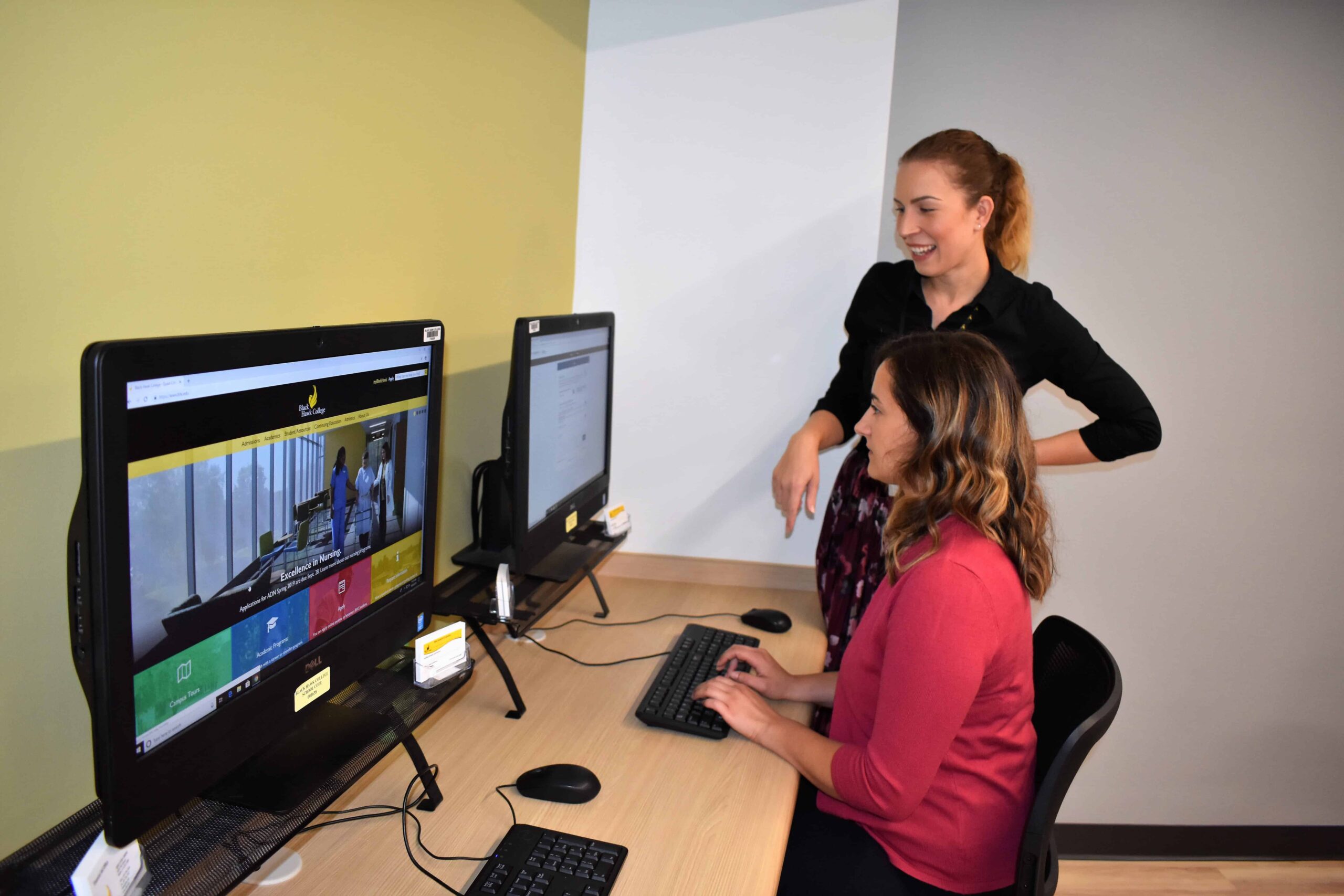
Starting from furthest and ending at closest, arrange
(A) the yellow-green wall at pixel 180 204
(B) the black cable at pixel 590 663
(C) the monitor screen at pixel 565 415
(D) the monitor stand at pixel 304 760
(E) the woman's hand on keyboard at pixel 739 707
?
(B) the black cable at pixel 590 663
(C) the monitor screen at pixel 565 415
(E) the woman's hand on keyboard at pixel 739 707
(D) the monitor stand at pixel 304 760
(A) the yellow-green wall at pixel 180 204

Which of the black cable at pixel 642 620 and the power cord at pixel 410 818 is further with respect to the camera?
the black cable at pixel 642 620

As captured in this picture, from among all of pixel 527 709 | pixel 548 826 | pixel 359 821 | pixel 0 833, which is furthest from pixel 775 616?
pixel 0 833

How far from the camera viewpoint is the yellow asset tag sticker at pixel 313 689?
103 cm

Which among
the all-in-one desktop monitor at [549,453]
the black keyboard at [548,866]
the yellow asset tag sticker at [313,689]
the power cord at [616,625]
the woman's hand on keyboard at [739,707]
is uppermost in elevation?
the all-in-one desktop monitor at [549,453]

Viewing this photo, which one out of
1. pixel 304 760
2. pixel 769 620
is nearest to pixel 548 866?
pixel 304 760

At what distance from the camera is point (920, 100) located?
2305 mm

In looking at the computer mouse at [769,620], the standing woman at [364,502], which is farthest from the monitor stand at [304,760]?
the computer mouse at [769,620]

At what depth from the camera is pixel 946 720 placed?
1.19 metres

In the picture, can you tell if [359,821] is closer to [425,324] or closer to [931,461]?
[425,324]

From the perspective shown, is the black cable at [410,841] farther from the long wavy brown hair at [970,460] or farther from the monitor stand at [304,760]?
the long wavy brown hair at [970,460]

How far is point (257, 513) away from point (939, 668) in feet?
2.78

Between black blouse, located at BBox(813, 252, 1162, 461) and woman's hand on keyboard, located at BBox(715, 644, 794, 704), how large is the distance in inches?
24.2

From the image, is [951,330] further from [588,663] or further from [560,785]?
[560,785]

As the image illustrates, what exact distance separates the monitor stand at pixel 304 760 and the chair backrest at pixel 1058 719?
83cm
